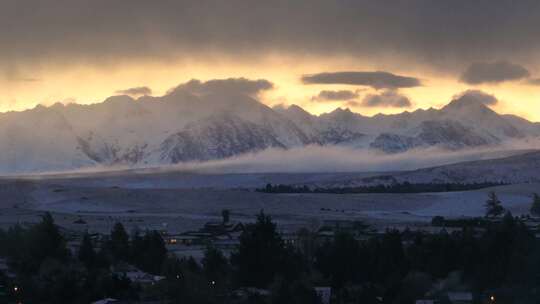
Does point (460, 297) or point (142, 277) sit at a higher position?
point (142, 277)

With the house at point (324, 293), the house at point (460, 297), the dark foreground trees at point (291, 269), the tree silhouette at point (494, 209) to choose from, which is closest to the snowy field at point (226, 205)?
the tree silhouette at point (494, 209)

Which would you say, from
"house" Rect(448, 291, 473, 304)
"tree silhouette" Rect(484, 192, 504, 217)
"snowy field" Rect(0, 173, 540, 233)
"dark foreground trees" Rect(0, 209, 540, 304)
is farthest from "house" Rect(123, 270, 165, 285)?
"tree silhouette" Rect(484, 192, 504, 217)

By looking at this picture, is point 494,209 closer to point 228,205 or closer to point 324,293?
point 228,205

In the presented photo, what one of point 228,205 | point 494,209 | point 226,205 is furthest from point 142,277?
point 226,205

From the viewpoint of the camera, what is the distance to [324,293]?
74.4 m

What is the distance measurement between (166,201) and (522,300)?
11374cm

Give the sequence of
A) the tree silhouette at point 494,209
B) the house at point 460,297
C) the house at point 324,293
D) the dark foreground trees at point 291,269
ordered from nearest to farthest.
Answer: the dark foreground trees at point 291,269
the house at point 324,293
the house at point 460,297
the tree silhouette at point 494,209

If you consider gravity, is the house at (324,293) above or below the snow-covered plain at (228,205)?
below

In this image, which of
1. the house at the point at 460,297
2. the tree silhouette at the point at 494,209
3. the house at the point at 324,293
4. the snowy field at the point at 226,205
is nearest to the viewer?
the house at the point at 324,293

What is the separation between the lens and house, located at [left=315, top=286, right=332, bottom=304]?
72.2 meters

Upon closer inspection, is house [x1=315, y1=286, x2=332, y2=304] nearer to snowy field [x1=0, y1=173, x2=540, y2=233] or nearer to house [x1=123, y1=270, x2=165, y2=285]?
house [x1=123, y1=270, x2=165, y2=285]

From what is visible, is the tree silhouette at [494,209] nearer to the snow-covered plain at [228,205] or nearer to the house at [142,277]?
the snow-covered plain at [228,205]

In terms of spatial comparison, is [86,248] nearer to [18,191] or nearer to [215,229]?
[215,229]

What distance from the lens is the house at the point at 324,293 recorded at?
72.2 m
